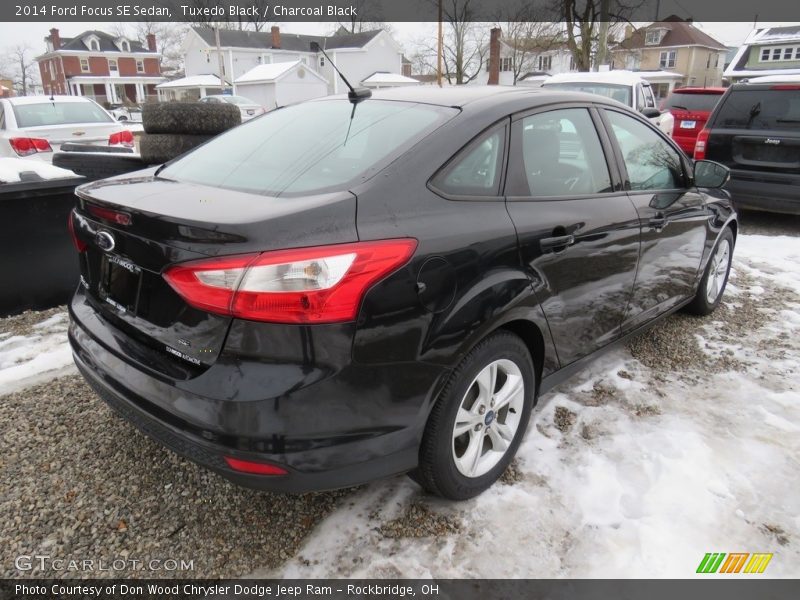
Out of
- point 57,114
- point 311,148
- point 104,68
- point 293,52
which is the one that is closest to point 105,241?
point 311,148

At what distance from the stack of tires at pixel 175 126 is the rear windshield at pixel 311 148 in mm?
2941

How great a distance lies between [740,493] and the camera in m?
2.56

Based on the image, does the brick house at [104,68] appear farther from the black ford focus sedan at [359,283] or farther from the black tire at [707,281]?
the black ford focus sedan at [359,283]

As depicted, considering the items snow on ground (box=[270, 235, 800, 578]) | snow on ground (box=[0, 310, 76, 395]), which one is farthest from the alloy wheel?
snow on ground (box=[0, 310, 76, 395])

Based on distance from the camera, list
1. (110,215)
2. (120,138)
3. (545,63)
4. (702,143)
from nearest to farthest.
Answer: (110,215), (702,143), (120,138), (545,63)

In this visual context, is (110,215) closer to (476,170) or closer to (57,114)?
(476,170)

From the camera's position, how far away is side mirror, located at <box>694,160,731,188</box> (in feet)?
12.4

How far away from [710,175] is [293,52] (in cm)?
5371

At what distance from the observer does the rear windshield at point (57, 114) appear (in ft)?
30.6

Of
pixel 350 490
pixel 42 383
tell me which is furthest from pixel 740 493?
pixel 42 383

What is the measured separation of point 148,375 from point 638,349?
3249 mm

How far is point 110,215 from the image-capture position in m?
2.10

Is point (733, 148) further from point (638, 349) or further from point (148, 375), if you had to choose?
point (148, 375)

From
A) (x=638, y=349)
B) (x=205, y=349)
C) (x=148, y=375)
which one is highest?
(x=205, y=349)
